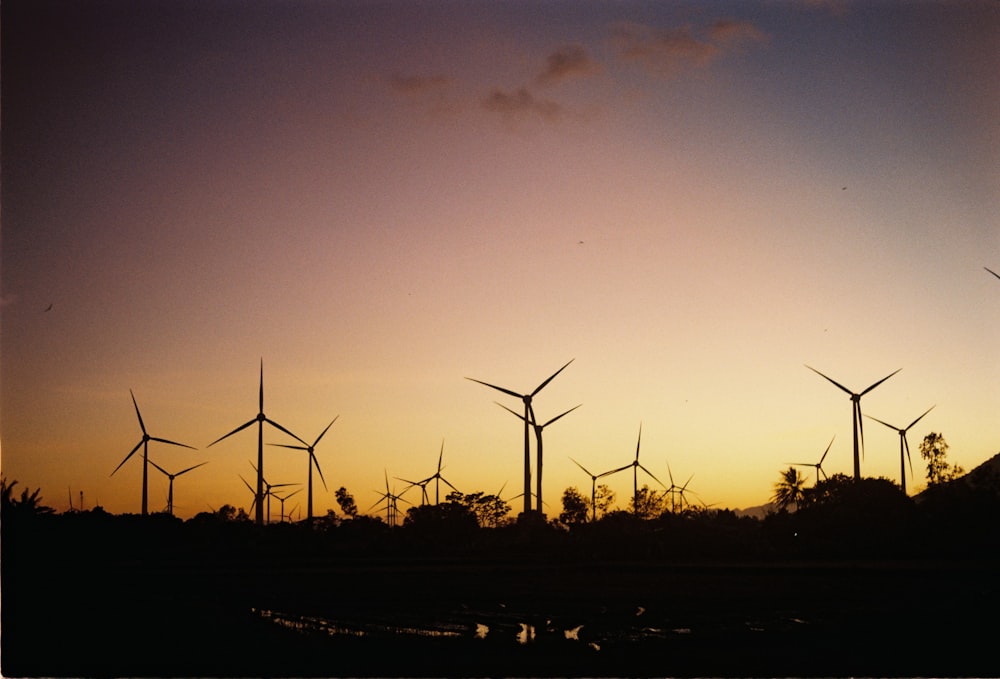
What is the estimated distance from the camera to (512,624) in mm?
39406

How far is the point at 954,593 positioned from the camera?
158 ft

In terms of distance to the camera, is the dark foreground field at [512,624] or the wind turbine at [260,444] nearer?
the dark foreground field at [512,624]

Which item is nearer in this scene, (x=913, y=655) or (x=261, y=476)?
(x=913, y=655)

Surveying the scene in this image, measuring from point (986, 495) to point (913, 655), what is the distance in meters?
77.7

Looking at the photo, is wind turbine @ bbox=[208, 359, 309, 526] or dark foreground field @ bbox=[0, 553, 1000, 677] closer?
dark foreground field @ bbox=[0, 553, 1000, 677]

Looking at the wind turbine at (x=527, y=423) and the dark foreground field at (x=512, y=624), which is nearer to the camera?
the dark foreground field at (x=512, y=624)

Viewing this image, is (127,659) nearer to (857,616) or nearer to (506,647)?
(506,647)

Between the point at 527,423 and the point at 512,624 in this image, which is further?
the point at 527,423

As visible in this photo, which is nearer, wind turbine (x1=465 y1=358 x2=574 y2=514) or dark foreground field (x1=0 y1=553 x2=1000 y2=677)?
dark foreground field (x1=0 y1=553 x2=1000 y2=677)

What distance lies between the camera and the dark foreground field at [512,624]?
29469 millimetres

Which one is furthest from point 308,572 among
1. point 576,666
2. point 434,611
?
point 576,666

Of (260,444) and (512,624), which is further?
(260,444)

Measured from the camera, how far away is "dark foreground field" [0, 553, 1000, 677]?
29.5m

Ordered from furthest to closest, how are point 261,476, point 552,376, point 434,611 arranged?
point 261,476 < point 552,376 < point 434,611
